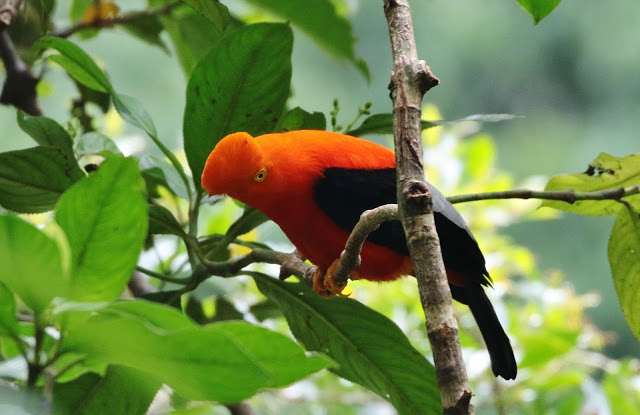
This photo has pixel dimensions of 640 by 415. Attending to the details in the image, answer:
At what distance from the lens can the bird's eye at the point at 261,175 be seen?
139 centimetres

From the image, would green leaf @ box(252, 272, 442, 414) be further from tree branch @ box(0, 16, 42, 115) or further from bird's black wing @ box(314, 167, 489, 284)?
tree branch @ box(0, 16, 42, 115)

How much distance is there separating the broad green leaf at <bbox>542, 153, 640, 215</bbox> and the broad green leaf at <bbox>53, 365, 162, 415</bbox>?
2.56 feet

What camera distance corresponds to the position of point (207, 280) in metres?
1.57

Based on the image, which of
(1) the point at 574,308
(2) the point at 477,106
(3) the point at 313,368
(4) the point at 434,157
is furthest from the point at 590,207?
(2) the point at 477,106

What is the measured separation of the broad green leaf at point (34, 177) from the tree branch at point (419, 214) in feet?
1.87

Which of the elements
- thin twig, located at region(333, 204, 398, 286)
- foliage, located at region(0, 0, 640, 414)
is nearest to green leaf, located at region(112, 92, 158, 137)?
foliage, located at region(0, 0, 640, 414)

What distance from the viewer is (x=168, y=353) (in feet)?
1.90

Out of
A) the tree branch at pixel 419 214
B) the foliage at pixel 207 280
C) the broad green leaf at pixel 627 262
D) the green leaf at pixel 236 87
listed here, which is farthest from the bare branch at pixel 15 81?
the broad green leaf at pixel 627 262

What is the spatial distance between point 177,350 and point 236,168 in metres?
0.76

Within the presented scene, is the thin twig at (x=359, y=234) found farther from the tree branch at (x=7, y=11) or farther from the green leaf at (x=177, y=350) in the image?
the tree branch at (x=7, y=11)

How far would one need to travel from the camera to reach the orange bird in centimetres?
141

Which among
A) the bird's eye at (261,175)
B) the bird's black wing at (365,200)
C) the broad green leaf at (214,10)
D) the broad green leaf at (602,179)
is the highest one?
the broad green leaf at (602,179)

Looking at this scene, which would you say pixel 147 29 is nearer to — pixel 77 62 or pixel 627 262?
pixel 77 62

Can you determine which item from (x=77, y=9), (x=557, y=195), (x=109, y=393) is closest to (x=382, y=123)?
(x=557, y=195)
